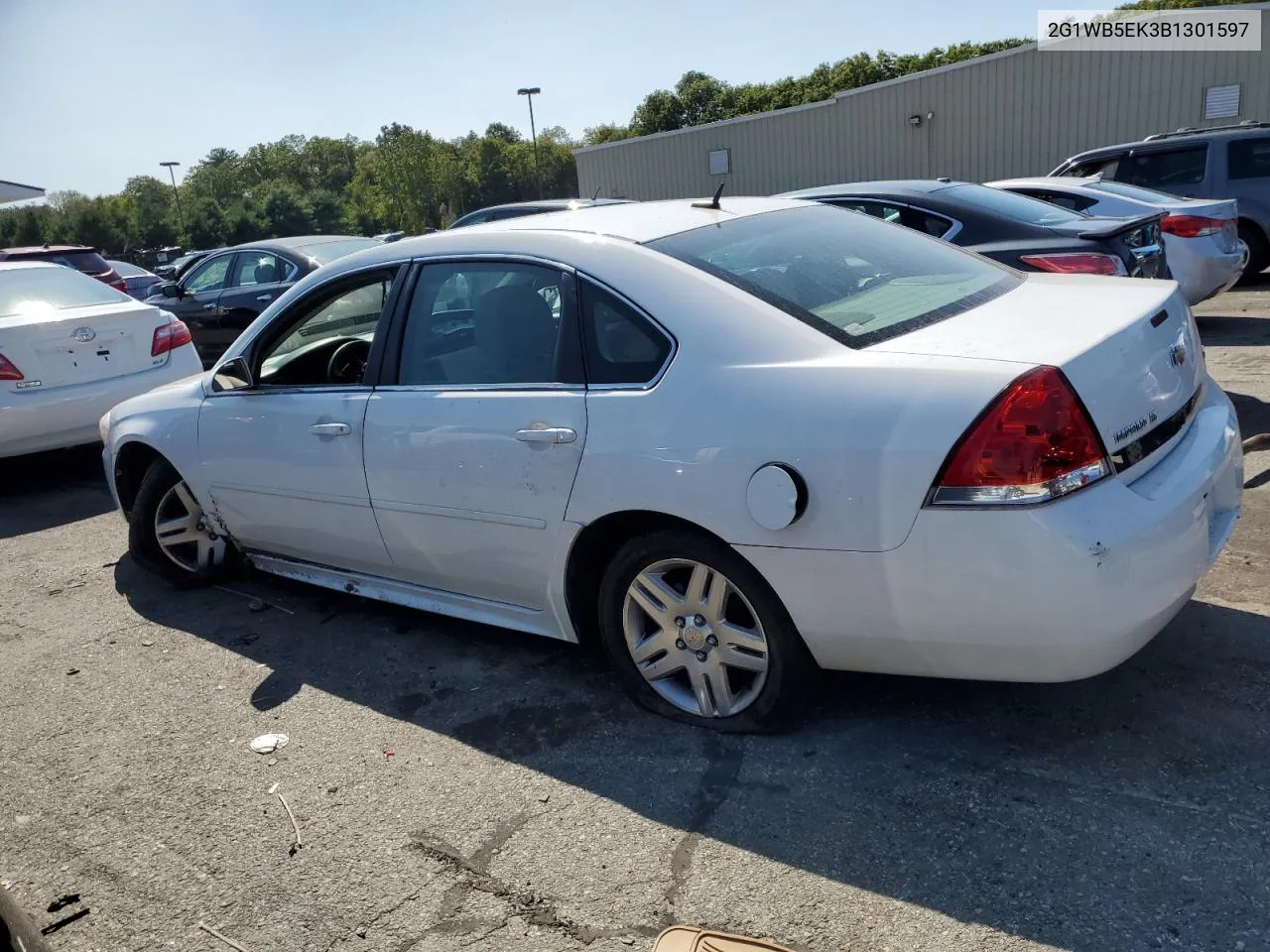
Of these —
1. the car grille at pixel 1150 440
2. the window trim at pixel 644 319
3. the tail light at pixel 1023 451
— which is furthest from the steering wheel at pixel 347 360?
the car grille at pixel 1150 440

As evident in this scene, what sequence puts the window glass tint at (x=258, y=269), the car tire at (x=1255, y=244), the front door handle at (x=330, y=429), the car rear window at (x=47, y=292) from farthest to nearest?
1. the car tire at (x=1255, y=244)
2. the window glass tint at (x=258, y=269)
3. the car rear window at (x=47, y=292)
4. the front door handle at (x=330, y=429)

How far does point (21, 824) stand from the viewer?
10.6ft

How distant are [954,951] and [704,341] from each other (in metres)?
1.67

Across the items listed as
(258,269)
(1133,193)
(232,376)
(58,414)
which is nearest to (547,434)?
(232,376)

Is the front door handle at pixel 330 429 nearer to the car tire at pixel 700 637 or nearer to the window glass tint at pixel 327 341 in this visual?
the window glass tint at pixel 327 341

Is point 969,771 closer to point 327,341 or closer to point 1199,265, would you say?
point 327,341

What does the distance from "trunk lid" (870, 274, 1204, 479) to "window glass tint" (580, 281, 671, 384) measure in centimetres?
66

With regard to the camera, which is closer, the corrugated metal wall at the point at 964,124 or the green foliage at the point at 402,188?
the corrugated metal wall at the point at 964,124

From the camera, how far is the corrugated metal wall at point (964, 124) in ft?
66.2

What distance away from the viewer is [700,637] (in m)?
3.20

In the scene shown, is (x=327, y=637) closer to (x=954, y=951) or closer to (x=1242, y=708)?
(x=954, y=951)

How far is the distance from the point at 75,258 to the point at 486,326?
14984 mm

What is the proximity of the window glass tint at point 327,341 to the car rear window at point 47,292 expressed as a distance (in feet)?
12.2

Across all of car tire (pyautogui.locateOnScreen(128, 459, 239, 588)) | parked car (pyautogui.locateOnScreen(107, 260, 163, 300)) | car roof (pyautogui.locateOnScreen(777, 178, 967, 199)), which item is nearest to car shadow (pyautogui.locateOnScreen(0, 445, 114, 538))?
car tire (pyautogui.locateOnScreen(128, 459, 239, 588))
